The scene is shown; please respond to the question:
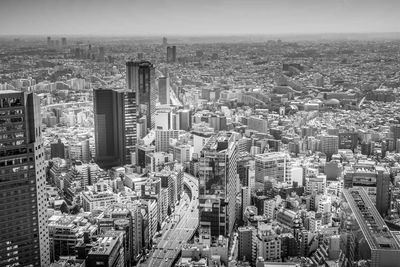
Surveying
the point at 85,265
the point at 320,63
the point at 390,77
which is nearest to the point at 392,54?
the point at 390,77

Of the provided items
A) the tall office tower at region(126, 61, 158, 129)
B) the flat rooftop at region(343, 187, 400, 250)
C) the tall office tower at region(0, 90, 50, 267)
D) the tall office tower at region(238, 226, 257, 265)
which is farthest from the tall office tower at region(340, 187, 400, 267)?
the tall office tower at region(126, 61, 158, 129)

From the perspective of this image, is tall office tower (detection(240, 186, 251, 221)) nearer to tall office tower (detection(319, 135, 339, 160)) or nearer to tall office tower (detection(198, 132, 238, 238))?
tall office tower (detection(198, 132, 238, 238))

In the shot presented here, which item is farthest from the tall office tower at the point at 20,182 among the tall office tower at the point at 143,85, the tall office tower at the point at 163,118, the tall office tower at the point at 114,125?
the tall office tower at the point at 163,118

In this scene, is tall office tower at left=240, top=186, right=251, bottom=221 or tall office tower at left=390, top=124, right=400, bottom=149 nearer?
tall office tower at left=240, top=186, right=251, bottom=221

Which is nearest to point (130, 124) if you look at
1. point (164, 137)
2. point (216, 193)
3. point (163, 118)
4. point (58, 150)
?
point (164, 137)

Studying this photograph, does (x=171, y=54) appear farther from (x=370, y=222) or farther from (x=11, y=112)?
(x=370, y=222)
